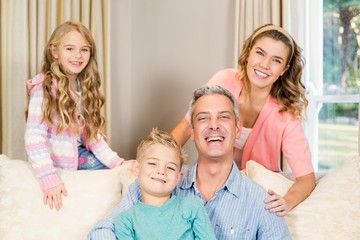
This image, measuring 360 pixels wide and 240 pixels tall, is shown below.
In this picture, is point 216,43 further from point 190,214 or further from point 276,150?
point 190,214

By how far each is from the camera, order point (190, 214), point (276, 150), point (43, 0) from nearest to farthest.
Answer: point (190, 214) < point (276, 150) < point (43, 0)

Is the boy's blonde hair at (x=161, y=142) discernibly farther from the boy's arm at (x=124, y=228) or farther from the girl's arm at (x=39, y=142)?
the girl's arm at (x=39, y=142)

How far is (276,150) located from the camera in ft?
7.60

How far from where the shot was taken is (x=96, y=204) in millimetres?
2008

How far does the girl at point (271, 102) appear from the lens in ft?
7.10

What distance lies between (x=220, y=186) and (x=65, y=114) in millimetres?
733

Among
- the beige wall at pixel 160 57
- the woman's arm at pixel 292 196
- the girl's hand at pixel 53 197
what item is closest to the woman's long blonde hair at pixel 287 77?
the woman's arm at pixel 292 196

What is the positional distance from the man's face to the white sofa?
0.26 m

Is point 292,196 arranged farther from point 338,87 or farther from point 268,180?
point 338,87

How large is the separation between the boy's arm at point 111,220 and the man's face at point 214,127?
0.92 ft

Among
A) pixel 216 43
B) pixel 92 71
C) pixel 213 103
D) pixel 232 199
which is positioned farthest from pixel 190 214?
pixel 216 43

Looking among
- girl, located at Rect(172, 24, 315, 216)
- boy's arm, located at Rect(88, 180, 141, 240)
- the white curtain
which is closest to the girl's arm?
boy's arm, located at Rect(88, 180, 141, 240)

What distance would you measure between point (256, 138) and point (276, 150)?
0.10m

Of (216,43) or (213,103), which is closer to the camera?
(213,103)
